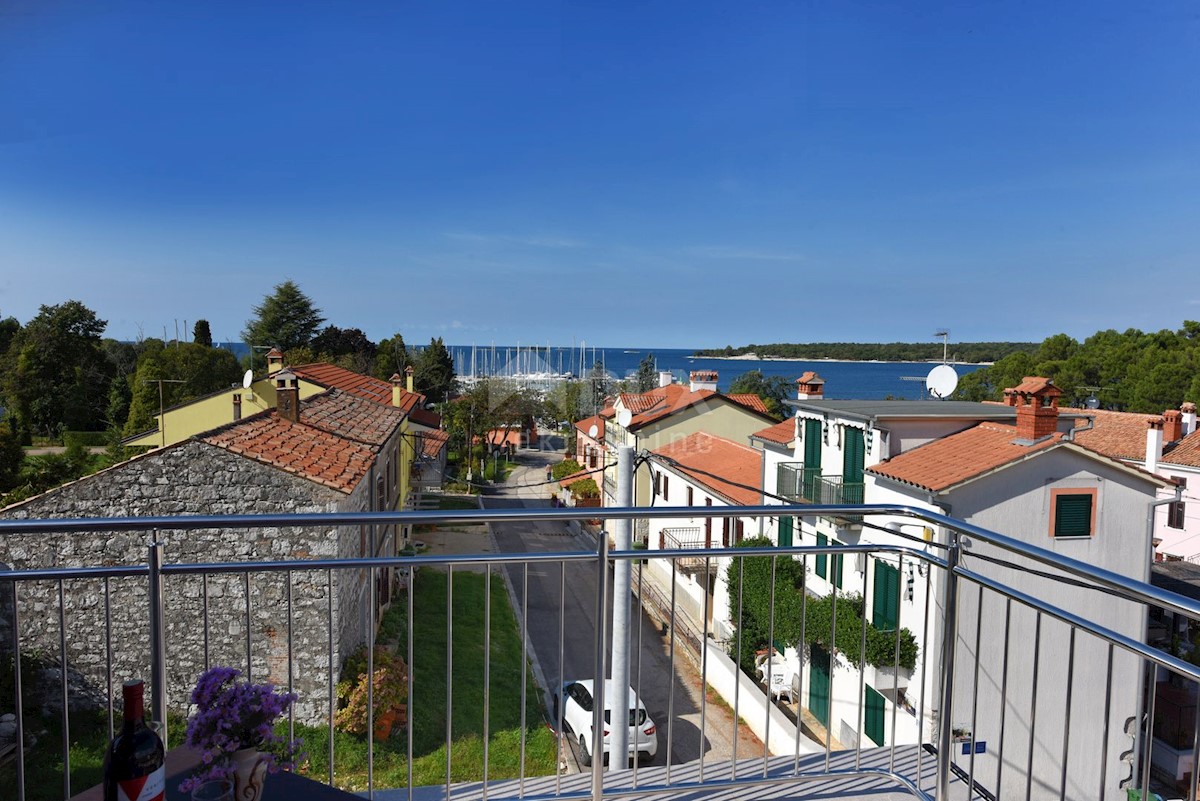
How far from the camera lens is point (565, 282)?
6512 centimetres

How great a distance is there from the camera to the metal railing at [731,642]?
235 cm

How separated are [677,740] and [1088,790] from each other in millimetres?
8967

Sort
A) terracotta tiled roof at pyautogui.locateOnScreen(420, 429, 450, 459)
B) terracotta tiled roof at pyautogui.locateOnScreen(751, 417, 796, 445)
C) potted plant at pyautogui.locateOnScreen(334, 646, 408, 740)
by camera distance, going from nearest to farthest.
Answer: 1. potted plant at pyautogui.locateOnScreen(334, 646, 408, 740)
2. terracotta tiled roof at pyautogui.locateOnScreen(751, 417, 796, 445)
3. terracotta tiled roof at pyautogui.locateOnScreen(420, 429, 450, 459)

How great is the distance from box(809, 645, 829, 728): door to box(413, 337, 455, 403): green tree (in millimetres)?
38550

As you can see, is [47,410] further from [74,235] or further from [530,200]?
[530,200]

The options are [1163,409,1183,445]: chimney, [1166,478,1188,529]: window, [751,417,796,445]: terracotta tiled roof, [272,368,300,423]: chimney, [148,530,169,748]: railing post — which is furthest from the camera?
[1163,409,1183,445]: chimney

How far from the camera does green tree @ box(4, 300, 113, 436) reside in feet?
120

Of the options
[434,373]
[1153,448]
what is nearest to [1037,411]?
[1153,448]

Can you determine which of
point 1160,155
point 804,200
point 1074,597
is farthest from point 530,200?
point 1074,597

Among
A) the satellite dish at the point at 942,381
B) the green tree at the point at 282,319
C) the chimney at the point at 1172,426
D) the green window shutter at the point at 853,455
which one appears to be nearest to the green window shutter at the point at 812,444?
the green window shutter at the point at 853,455

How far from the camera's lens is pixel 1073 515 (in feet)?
48.0

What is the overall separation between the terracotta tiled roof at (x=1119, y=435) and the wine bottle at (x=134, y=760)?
102ft

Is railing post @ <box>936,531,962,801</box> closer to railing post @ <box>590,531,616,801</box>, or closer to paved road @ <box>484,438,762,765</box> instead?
railing post @ <box>590,531,616,801</box>

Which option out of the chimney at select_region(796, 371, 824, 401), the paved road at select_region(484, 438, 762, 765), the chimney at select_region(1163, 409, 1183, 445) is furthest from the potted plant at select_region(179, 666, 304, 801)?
the chimney at select_region(1163, 409, 1183, 445)
